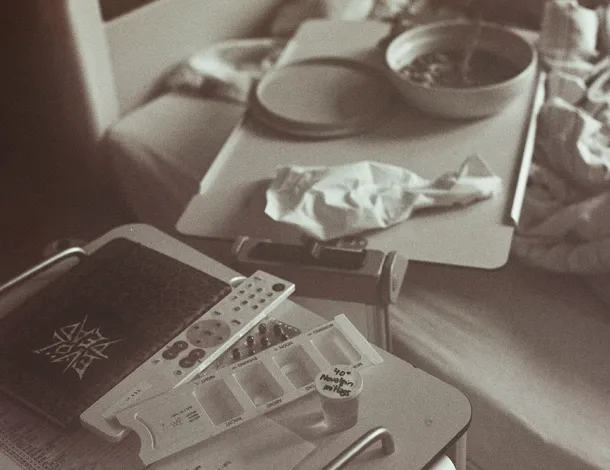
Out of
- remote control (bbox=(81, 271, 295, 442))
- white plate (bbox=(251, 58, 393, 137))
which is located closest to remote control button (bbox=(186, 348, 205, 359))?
remote control (bbox=(81, 271, 295, 442))

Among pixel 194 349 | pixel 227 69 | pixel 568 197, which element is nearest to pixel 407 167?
pixel 568 197

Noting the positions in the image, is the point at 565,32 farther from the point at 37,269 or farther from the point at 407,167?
the point at 37,269

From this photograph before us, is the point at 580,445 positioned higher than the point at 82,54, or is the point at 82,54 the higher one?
the point at 82,54

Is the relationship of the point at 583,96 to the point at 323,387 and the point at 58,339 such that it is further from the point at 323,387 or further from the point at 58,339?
the point at 58,339

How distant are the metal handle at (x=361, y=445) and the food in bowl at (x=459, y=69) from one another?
676 millimetres

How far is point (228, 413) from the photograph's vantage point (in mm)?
782

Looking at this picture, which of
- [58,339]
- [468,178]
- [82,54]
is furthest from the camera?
[82,54]

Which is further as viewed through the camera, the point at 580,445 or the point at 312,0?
the point at 312,0

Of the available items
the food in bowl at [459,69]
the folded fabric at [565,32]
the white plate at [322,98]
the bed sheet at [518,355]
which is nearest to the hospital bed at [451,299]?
the bed sheet at [518,355]

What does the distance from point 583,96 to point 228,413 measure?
0.92m

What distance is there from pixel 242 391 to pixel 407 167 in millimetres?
500

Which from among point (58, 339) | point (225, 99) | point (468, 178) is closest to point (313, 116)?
point (468, 178)

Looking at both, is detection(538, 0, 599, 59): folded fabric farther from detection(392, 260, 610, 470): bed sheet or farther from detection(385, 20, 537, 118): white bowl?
detection(392, 260, 610, 470): bed sheet

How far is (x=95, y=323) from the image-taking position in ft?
2.95
